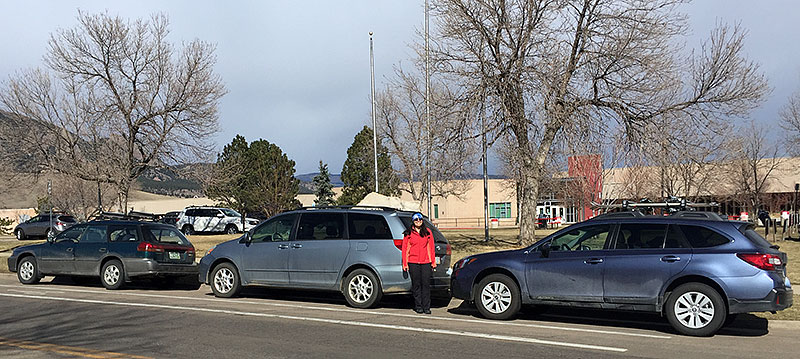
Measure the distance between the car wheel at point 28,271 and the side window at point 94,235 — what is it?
1769 millimetres

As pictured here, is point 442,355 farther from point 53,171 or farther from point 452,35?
point 53,171

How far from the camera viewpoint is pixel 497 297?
11219 millimetres

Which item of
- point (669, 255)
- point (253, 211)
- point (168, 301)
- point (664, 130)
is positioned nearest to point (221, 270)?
point (168, 301)

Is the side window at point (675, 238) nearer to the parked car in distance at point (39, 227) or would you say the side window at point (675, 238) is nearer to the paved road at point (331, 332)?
the paved road at point (331, 332)

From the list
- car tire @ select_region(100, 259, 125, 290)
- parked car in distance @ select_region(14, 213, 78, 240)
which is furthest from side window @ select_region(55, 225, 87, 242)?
parked car in distance @ select_region(14, 213, 78, 240)

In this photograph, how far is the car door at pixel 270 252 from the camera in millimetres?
13312

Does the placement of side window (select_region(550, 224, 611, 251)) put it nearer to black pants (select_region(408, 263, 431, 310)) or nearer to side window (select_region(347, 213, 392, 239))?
black pants (select_region(408, 263, 431, 310))

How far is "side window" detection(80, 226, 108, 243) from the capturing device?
1603 centimetres

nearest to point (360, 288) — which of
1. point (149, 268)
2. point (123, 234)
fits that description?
point (149, 268)

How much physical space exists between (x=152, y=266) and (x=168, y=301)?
78.9 inches

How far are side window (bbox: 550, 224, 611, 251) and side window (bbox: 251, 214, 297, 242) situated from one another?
5100mm

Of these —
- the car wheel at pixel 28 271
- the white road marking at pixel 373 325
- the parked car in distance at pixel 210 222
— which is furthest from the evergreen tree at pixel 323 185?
the white road marking at pixel 373 325

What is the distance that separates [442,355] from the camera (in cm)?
834

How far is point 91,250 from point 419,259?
8.39 meters
